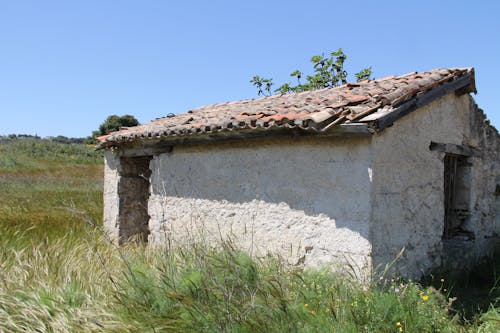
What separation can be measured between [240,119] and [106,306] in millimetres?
3017

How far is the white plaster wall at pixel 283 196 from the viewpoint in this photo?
17.0 ft

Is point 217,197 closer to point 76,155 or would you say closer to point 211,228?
point 211,228

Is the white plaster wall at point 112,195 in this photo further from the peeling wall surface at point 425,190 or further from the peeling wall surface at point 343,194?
the peeling wall surface at point 425,190

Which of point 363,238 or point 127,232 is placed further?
point 127,232

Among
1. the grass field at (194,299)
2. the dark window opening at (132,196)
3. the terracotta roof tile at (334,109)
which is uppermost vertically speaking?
the terracotta roof tile at (334,109)

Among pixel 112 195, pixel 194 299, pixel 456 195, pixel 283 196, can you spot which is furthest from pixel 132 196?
pixel 456 195

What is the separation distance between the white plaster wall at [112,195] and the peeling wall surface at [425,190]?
5424mm

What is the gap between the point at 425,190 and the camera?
239 inches

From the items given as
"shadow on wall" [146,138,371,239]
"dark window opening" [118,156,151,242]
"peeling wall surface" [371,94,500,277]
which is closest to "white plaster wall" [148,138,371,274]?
"shadow on wall" [146,138,371,239]

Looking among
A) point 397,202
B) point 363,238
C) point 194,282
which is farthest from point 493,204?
point 194,282

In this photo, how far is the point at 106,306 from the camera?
13.1ft

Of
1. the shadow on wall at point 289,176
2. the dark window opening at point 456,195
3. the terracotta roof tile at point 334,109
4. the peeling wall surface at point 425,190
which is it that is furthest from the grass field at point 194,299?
the dark window opening at point 456,195

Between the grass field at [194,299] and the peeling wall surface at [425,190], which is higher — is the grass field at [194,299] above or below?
below

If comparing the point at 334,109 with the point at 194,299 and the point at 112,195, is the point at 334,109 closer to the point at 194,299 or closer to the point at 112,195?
the point at 194,299
